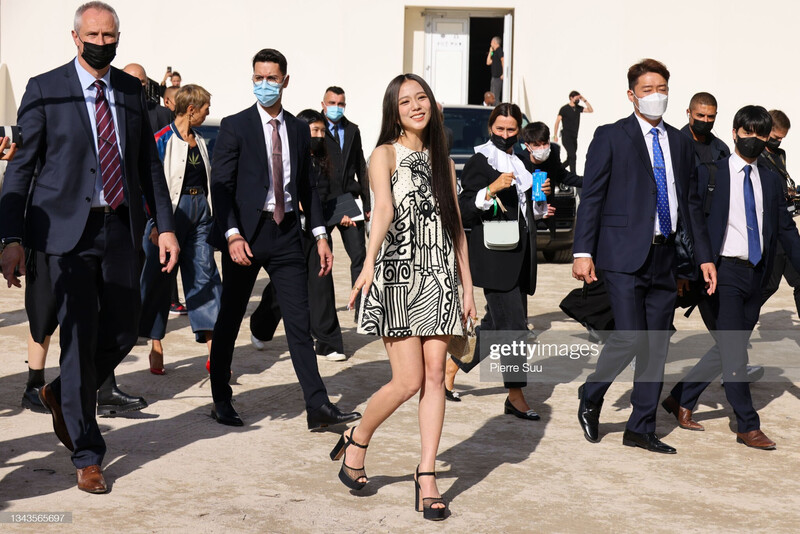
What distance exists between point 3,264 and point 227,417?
1912 mm

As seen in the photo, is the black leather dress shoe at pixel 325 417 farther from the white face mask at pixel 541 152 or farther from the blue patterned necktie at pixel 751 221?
the white face mask at pixel 541 152

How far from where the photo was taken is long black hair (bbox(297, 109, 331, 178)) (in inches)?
349

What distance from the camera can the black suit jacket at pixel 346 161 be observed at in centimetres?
A: 959

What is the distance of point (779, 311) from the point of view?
11.7 meters

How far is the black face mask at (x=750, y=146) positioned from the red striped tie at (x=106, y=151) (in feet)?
11.8

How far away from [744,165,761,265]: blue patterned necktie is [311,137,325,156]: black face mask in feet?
11.3

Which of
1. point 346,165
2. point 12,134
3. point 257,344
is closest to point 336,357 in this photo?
point 257,344

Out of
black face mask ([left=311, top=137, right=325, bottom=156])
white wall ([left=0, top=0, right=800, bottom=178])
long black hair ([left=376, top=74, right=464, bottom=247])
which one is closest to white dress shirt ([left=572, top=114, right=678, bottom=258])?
long black hair ([left=376, top=74, right=464, bottom=247])

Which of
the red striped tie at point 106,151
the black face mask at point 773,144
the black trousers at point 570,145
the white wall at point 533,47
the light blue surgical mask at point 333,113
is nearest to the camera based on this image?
the red striped tie at point 106,151

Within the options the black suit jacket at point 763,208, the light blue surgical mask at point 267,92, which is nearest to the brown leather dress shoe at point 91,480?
A: the light blue surgical mask at point 267,92

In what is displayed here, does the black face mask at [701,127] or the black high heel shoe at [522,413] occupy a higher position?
the black face mask at [701,127]

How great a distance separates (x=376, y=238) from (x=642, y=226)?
1812 mm

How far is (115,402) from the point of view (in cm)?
680

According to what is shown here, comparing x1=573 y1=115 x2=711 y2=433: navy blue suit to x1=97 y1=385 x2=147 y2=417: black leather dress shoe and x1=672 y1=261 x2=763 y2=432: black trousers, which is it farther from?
x1=97 y1=385 x2=147 y2=417: black leather dress shoe
